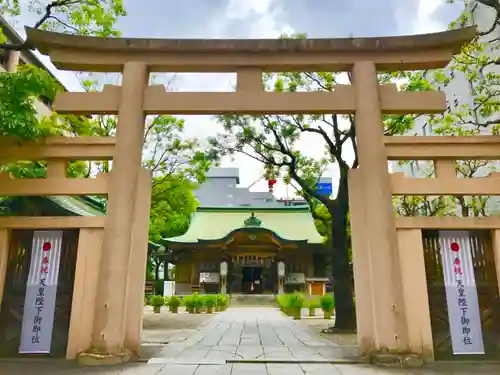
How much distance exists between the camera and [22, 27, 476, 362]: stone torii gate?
6547mm

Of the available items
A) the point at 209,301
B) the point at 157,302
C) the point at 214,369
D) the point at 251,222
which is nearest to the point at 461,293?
the point at 214,369

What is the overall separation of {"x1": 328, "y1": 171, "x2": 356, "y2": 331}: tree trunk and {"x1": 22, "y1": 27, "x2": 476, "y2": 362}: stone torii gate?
15.1 ft

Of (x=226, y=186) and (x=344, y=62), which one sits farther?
(x=226, y=186)

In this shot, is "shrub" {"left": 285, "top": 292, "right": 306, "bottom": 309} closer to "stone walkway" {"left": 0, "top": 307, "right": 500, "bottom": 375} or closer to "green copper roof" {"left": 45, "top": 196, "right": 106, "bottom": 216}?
"stone walkway" {"left": 0, "top": 307, "right": 500, "bottom": 375}

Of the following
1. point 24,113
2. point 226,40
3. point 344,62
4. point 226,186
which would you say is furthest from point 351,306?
point 226,186

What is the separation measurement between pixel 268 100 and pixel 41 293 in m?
5.32

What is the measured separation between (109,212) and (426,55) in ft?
21.7

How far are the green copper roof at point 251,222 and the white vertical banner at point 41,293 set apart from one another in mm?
19942

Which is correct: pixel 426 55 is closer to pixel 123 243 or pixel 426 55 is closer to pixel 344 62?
pixel 344 62

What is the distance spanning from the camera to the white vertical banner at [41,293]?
260 inches

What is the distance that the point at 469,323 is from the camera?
21.4 ft

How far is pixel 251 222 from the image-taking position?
89.2 ft

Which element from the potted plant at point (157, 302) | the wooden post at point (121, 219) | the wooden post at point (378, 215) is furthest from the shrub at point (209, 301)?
the wooden post at point (378, 215)

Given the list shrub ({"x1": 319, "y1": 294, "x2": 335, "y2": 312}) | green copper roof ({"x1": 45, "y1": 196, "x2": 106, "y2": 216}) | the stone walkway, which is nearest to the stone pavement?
the stone walkway
